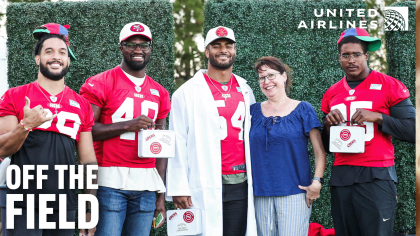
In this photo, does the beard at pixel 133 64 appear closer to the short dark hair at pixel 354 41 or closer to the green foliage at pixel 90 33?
the short dark hair at pixel 354 41

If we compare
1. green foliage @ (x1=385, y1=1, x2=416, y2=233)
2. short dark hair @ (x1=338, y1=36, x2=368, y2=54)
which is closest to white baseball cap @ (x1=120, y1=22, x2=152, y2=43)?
short dark hair @ (x1=338, y1=36, x2=368, y2=54)

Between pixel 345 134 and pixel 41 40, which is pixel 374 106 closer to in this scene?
pixel 345 134

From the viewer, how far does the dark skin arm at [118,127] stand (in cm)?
338

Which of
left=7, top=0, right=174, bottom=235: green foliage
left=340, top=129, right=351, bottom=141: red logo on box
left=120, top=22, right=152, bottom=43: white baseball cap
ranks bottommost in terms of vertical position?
left=340, top=129, right=351, bottom=141: red logo on box

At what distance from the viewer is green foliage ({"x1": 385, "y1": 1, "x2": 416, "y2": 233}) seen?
5.46 m

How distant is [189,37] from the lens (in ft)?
47.2

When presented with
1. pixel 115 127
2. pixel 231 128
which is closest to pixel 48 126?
pixel 115 127

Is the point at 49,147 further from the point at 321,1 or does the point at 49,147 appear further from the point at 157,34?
the point at 321,1

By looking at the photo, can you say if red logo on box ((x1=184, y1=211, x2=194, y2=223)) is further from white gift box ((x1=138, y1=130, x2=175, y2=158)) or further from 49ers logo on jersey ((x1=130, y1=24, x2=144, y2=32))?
49ers logo on jersey ((x1=130, y1=24, x2=144, y2=32))

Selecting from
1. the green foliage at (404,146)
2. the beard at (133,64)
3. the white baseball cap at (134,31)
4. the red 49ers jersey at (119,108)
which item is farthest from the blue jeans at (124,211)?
the green foliage at (404,146)

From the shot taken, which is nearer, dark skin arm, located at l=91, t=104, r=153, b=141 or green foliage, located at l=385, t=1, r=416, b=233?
dark skin arm, located at l=91, t=104, r=153, b=141

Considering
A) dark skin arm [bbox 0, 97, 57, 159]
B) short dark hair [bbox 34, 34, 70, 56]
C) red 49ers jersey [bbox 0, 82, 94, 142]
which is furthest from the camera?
short dark hair [bbox 34, 34, 70, 56]

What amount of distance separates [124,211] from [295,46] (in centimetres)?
321

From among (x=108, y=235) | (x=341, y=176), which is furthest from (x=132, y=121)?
(x=341, y=176)
